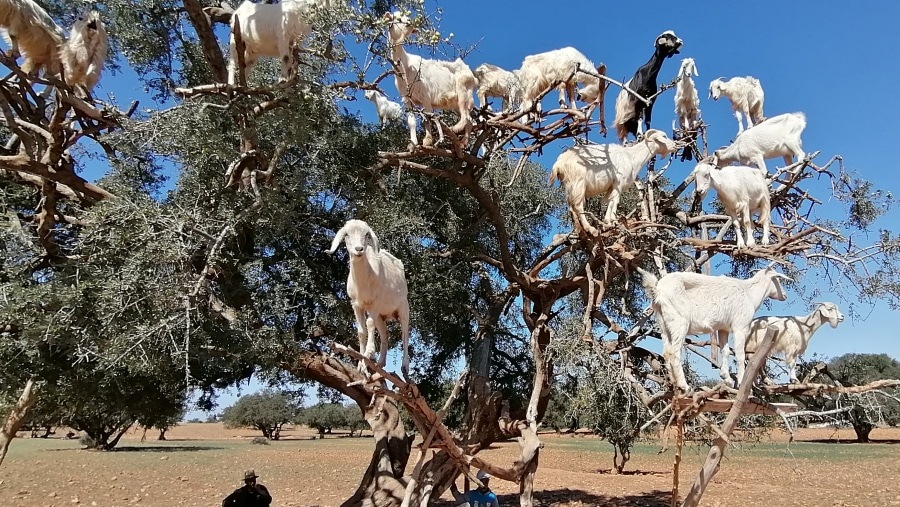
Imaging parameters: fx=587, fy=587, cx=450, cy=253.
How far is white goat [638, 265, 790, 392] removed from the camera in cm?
557

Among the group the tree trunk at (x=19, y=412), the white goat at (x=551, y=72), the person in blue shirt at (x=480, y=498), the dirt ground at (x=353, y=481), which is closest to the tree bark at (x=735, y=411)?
the person in blue shirt at (x=480, y=498)

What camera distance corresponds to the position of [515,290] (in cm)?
989

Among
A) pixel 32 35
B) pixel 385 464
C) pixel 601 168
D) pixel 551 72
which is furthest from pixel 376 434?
pixel 32 35

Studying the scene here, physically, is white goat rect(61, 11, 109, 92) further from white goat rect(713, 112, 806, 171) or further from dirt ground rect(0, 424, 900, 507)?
dirt ground rect(0, 424, 900, 507)

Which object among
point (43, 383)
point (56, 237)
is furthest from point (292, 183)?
point (43, 383)

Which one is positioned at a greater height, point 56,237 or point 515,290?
point 56,237

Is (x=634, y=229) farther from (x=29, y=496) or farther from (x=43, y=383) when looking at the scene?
(x=29, y=496)

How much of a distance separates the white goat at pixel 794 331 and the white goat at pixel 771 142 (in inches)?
86.5

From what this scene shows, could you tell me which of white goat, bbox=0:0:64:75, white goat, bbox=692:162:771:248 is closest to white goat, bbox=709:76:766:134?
white goat, bbox=692:162:771:248

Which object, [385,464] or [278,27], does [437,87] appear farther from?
[385,464]

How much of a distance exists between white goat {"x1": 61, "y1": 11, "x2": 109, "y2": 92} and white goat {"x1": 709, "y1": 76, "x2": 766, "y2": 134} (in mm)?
8557

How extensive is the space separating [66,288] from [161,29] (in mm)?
4073

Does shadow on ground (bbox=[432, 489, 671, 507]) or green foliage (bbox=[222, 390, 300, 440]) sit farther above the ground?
green foliage (bbox=[222, 390, 300, 440])

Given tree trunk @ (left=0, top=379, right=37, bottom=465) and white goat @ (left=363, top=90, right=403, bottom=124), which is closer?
tree trunk @ (left=0, top=379, right=37, bottom=465)
